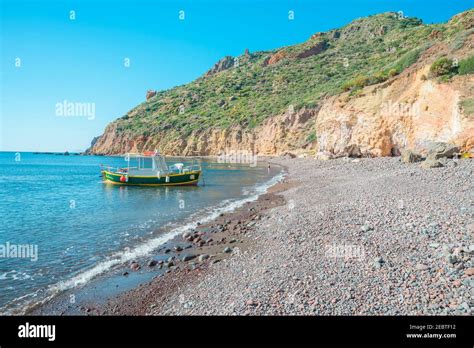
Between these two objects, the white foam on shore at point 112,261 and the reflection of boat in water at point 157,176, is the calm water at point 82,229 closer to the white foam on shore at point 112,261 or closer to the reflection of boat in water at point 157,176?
the white foam on shore at point 112,261

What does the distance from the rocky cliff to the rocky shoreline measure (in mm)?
13863

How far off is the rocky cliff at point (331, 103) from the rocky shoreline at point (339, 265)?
13863 mm

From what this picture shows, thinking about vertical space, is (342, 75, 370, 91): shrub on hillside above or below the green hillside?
below

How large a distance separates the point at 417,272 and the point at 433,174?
37.8ft

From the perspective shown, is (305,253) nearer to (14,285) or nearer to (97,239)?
(14,285)

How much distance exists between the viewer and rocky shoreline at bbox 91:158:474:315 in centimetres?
573

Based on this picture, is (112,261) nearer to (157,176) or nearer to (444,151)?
(444,151)

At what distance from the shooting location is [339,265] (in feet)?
24.0

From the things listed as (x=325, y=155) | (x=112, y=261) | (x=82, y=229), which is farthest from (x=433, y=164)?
(x=325, y=155)

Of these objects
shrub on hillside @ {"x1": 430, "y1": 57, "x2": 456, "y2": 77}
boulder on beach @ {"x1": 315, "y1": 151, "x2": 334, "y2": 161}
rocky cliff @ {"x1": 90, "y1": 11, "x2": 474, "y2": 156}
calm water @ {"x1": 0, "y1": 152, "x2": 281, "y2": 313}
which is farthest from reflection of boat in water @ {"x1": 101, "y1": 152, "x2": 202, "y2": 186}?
shrub on hillside @ {"x1": 430, "y1": 57, "x2": 456, "y2": 77}

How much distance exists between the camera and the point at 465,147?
2091cm

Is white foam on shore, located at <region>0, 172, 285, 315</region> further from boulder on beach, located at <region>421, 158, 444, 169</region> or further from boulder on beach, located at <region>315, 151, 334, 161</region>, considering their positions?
boulder on beach, located at <region>315, 151, 334, 161</region>

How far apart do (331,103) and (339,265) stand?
35.0m
